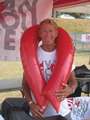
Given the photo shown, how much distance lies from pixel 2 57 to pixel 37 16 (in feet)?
A: 2.82

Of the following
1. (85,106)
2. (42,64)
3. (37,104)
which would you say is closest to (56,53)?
(42,64)

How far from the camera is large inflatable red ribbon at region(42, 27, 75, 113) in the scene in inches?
47.1

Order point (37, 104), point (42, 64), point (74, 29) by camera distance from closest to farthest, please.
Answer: point (37, 104)
point (42, 64)
point (74, 29)

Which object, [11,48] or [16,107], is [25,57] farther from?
[11,48]

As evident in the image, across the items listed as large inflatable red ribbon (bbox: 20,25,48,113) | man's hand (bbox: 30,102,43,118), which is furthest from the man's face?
man's hand (bbox: 30,102,43,118)

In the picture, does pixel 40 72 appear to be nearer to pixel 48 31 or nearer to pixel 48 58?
pixel 48 58

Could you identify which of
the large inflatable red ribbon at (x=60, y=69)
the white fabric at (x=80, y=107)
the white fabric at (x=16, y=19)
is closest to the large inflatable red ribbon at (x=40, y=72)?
the large inflatable red ribbon at (x=60, y=69)

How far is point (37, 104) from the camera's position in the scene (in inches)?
49.7

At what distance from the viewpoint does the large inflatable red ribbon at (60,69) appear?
1.20 metres

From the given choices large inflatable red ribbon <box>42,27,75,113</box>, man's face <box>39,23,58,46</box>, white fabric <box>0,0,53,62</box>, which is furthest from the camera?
white fabric <box>0,0,53,62</box>

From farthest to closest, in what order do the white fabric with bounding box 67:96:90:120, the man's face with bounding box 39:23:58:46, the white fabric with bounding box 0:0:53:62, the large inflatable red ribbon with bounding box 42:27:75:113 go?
the white fabric with bounding box 0:0:53:62 → the white fabric with bounding box 67:96:90:120 → the man's face with bounding box 39:23:58:46 → the large inflatable red ribbon with bounding box 42:27:75:113

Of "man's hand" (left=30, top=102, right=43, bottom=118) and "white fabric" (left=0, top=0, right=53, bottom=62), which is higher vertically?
"white fabric" (left=0, top=0, right=53, bottom=62)

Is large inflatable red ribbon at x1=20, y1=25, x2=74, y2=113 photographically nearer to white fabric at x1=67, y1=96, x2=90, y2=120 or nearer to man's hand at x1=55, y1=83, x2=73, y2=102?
man's hand at x1=55, y1=83, x2=73, y2=102

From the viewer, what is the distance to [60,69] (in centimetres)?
127
